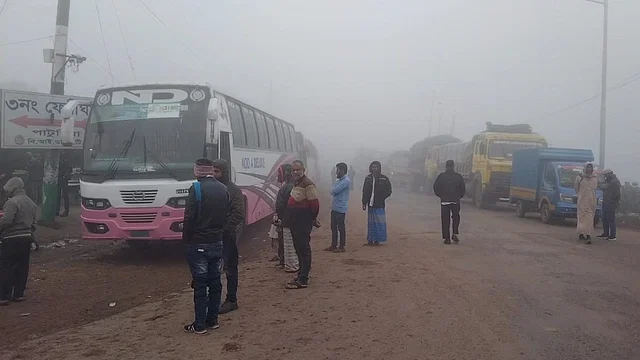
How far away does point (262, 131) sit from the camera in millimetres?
14750

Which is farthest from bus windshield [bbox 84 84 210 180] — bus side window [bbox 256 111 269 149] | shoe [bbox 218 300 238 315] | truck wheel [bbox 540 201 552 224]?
truck wheel [bbox 540 201 552 224]

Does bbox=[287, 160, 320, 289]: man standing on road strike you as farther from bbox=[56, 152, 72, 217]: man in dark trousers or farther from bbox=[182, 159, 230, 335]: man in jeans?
bbox=[56, 152, 72, 217]: man in dark trousers

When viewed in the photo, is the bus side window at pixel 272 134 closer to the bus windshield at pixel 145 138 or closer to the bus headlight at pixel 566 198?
the bus windshield at pixel 145 138

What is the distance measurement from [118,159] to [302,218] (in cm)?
417

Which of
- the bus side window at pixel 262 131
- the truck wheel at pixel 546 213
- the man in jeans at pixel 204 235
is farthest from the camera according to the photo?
the truck wheel at pixel 546 213

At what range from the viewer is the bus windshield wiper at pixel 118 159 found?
31.9 ft

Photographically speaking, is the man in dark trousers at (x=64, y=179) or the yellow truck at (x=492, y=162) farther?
the yellow truck at (x=492, y=162)

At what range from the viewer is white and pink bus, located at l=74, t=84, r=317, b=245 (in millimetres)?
9523

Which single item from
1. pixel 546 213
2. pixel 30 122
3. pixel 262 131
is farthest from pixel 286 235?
pixel 546 213

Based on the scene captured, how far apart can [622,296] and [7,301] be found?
8.15 m

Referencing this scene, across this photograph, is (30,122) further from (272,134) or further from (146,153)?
(146,153)

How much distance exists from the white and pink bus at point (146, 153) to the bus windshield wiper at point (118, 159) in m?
0.02

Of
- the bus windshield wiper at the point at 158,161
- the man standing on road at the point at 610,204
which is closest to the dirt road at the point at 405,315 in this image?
the bus windshield wiper at the point at 158,161

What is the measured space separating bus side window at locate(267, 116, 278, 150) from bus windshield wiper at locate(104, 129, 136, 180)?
19.3 ft
